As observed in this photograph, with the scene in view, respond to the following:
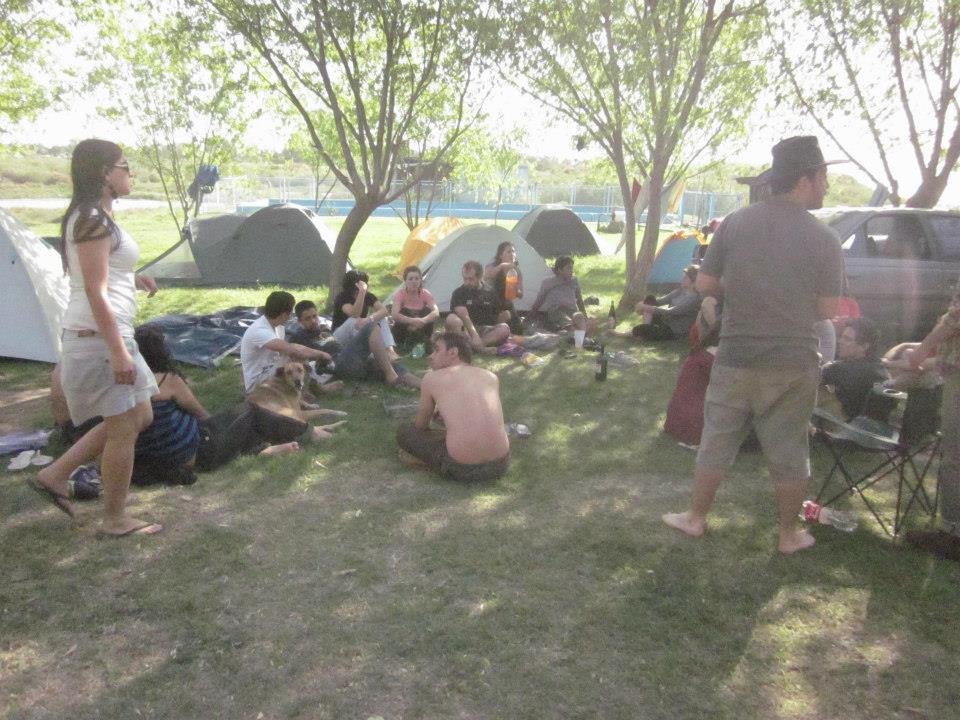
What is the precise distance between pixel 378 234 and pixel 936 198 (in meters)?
15.1

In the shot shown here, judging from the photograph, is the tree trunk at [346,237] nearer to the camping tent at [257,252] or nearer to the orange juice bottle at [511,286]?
the orange juice bottle at [511,286]

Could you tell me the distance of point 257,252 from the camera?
11.4 metres

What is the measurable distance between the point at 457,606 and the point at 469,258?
6903 mm

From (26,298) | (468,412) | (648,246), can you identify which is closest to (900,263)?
(648,246)

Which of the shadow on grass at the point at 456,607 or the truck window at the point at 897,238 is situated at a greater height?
the truck window at the point at 897,238

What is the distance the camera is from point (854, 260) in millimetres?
7445

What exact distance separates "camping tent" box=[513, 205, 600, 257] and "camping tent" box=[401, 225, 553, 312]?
5.90m

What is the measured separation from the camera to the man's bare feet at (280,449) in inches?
178

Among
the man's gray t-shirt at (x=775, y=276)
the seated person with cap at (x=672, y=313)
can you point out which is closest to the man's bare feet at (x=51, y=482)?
the man's gray t-shirt at (x=775, y=276)

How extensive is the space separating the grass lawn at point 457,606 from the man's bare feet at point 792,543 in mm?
72

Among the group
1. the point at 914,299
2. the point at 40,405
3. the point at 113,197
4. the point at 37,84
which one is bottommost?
the point at 40,405

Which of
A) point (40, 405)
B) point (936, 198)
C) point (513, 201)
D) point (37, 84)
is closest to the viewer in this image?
point (40, 405)

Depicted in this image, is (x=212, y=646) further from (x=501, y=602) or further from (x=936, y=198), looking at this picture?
(x=936, y=198)

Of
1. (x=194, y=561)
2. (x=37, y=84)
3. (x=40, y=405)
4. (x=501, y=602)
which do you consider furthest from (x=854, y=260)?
(x=37, y=84)
